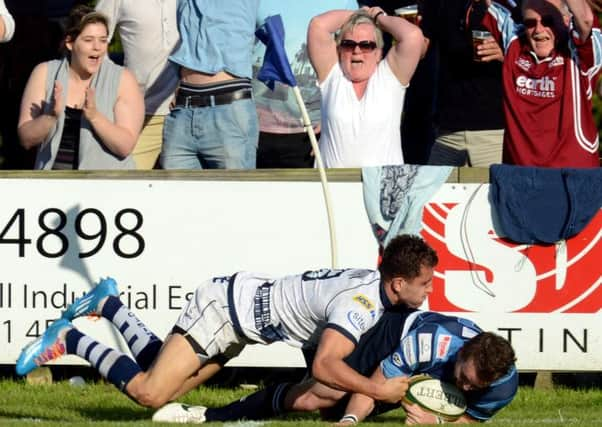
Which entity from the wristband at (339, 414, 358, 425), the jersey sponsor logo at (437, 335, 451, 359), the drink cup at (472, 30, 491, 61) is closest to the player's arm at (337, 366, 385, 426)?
the wristband at (339, 414, 358, 425)

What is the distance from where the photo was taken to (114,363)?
9.54 m

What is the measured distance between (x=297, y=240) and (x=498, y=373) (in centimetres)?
288

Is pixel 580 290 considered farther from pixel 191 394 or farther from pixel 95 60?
pixel 95 60

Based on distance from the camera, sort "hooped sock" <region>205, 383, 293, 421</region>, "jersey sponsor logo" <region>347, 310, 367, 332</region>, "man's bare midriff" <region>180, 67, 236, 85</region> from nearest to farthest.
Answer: "jersey sponsor logo" <region>347, 310, 367, 332</region> → "hooped sock" <region>205, 383, 293, 421</region> → "man's bare midriff" <region>180, 67, 236, 85</region>

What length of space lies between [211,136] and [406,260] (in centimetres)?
289

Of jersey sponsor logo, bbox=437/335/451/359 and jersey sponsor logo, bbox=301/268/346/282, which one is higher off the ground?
jersey sponsor logo, bbox=301/268/346/282

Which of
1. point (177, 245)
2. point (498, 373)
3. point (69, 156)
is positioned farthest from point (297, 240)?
point (498, 373)

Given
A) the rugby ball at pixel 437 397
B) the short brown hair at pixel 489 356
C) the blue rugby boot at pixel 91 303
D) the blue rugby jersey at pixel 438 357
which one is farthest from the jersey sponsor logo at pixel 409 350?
the blue rugby boot at pixel 91 303

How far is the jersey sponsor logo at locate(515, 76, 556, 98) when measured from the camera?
11258 millimetres

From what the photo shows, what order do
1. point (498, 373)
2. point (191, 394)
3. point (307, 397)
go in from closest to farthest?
point (498, 373) < point (307, 397) < point (191, 394)

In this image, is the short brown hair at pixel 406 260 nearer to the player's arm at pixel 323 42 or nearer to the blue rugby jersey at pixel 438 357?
the blue rugby jersey at pixel 438 357

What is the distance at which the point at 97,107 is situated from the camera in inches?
450

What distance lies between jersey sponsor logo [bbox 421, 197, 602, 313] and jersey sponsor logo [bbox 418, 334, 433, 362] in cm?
Answer: 215

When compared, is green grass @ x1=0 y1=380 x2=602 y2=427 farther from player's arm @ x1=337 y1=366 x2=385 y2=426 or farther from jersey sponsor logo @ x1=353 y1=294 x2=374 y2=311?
jersey sponsor logo @ x1=353 y1=294 x2=374 y2=311
